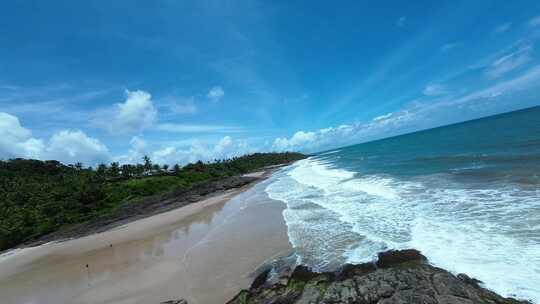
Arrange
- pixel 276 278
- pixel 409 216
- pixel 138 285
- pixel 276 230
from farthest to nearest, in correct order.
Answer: pixel 276 230 < pixel 409 216 < pixel 138 285 < pixel 276 278

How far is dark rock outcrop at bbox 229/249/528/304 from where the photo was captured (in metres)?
6.42

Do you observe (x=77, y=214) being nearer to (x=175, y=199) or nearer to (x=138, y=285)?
(x=175, y=199)

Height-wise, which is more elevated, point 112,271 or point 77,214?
point 77,214

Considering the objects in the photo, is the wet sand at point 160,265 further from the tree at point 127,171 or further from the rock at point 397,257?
the tree at point 127,171

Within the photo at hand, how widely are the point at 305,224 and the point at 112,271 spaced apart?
464 inches

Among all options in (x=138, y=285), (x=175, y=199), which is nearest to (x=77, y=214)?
(x=175, y=199)

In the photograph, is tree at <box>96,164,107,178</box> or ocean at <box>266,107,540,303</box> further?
tree at <box>96,164,107,178</box>

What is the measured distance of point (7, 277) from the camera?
18.5 meters

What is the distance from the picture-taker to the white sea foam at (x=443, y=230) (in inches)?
301

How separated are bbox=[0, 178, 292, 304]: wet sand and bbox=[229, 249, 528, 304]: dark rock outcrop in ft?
5.43

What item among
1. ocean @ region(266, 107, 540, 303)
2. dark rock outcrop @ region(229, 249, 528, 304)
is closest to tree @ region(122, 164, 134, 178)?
ocean @ region(266, 107, 540, 303)

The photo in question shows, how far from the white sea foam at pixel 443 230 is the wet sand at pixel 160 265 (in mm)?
2217

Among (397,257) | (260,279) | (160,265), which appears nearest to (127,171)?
Answer: (160,265)

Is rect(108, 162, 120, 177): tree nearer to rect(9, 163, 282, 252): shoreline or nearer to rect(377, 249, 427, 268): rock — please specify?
rect(9, 163, 282, 252): shoreline
